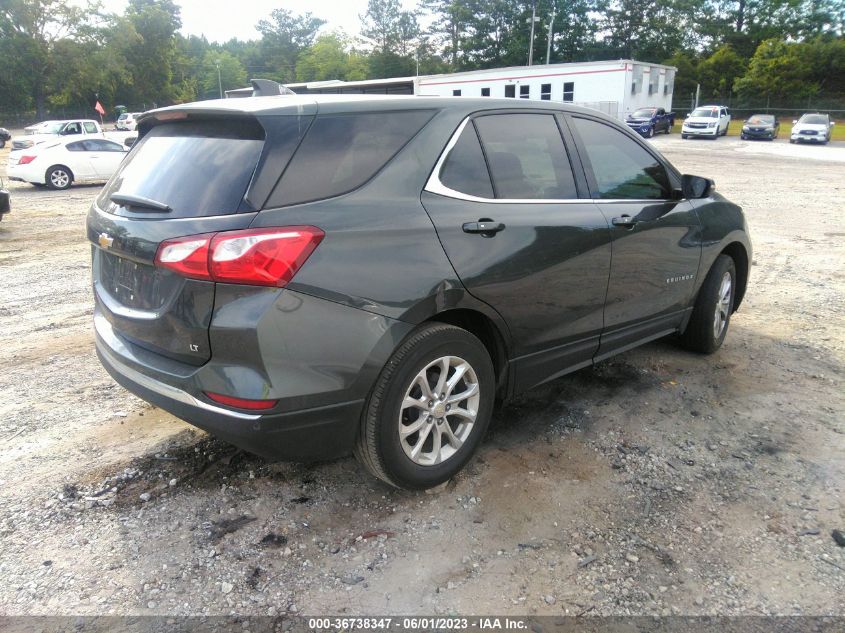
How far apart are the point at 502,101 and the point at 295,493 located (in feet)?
7.39

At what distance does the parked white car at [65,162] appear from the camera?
16078mm

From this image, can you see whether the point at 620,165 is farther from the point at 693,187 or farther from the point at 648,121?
the point at 648,121

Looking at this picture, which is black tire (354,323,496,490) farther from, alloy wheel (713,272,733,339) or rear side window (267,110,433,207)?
alloy wheel (713,272,733,339)

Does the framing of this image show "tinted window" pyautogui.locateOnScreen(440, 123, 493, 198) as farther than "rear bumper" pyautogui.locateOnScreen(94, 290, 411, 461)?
Yes

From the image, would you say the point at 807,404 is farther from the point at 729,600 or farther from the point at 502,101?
the point at 502,101

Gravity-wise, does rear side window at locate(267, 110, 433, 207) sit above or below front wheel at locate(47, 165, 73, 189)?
above

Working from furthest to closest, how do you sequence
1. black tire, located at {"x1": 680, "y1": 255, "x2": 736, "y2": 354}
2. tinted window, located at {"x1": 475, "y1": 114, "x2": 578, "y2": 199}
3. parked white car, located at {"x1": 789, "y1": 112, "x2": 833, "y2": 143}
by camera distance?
1. parked white car, located at {"x1": 789, "y1": 112, "x2": 833, "y2": 143}
2. black tire, located at {"x1": 680, "y1": 255, "x2": 736, "y2": 354}
3. tinted window, located at {"x1": 475, "y1": 114, "x2": 578, "y2": 199}

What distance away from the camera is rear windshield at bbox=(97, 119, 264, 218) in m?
2.52

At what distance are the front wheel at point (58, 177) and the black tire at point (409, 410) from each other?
16634 mm

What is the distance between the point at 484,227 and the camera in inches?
118

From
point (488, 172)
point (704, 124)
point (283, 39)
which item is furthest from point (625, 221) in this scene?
point (283, 39)

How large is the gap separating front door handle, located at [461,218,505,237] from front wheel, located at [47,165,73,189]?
1658 cm

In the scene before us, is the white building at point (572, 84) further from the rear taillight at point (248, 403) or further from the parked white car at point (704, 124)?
the rear taillight at point (248, 403)

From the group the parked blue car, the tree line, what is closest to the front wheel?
the parked blue car
